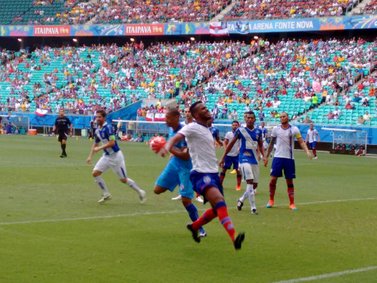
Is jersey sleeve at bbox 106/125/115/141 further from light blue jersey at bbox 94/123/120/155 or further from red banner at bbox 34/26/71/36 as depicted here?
red banner at bbox 34/26/71/36

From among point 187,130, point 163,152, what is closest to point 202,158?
point 187,130

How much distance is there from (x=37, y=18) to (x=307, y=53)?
2857 centimetres

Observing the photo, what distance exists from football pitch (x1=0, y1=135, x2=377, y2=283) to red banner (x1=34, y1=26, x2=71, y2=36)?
155 ft

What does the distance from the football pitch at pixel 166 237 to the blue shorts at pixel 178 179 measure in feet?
2.36

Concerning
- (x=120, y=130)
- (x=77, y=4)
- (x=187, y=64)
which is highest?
(x=77, y=4)

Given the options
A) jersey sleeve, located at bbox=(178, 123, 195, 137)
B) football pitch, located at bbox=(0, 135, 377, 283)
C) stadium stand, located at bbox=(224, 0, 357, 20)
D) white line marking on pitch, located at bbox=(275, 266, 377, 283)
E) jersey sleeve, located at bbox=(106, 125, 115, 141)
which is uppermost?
stadium stand, located at bbox=(224, 0, 357, 20)

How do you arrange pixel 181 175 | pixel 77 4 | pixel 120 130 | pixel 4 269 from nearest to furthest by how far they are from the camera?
pixel 4 269, pixel 181 175, pixel 120 130, pixel 77 4

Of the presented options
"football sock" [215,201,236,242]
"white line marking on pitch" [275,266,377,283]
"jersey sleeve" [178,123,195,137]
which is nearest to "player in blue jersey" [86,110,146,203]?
"jersey sleeve" [178,123,195,137]

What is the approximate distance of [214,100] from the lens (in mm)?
53594

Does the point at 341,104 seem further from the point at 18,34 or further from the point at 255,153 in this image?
the point at 18,34

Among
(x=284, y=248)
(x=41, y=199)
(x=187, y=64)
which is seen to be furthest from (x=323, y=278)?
(x=187, y=64)

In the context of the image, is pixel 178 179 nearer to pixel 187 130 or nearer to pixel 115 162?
pixel 187 130

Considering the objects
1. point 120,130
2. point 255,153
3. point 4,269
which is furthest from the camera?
point 120,130

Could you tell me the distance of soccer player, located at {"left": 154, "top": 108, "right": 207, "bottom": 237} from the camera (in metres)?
12.9
